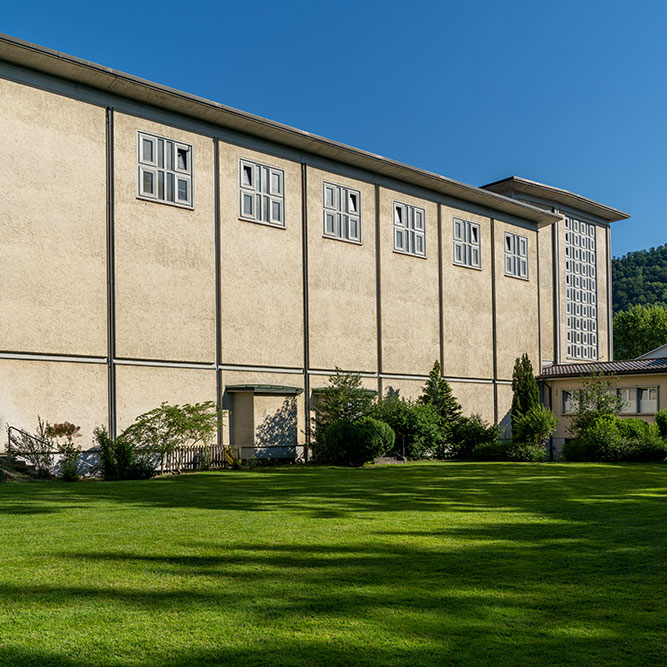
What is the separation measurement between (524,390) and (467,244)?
813cm

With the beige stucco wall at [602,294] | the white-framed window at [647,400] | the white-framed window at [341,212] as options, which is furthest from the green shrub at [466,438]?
the beige stucco wall at [602,294]

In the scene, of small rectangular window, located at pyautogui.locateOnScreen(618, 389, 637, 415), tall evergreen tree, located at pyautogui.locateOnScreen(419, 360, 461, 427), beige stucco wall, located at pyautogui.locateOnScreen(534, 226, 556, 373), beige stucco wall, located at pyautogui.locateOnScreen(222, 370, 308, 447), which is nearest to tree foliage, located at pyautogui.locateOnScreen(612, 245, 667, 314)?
beige stucco wall, located at pyautogui.locateOnScreen(534, 226, 556, 373)

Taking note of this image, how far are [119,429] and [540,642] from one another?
73.4ft

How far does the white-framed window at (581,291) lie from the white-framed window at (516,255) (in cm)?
845

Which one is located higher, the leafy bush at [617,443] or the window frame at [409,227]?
the window frame at [409,227]

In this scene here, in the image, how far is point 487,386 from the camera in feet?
131

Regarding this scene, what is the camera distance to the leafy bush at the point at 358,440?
27109 mm

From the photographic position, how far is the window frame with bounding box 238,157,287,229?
99.1 feet

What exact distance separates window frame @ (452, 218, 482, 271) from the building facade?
0.40 ft

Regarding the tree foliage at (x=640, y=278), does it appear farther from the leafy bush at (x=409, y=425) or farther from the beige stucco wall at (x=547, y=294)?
the leafy bush at (x=409, y=425)

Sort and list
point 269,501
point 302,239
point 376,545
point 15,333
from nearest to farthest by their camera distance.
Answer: point 376,545, point 269,501, point 15,333, point 302,239

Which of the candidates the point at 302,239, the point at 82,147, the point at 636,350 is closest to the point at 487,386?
the point at 302,239

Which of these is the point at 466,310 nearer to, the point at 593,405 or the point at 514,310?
the point at 514,310

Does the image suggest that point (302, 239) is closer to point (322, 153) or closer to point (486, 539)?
point (322, 153)
